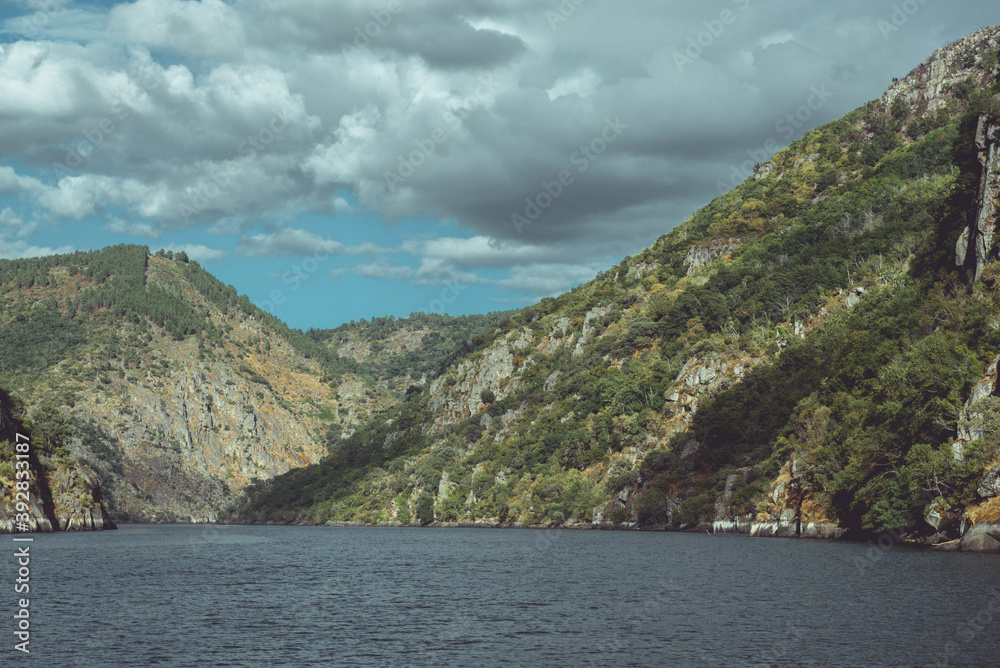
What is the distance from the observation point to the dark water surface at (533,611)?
4125 cm

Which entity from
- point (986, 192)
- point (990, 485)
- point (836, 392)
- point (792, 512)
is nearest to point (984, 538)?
point (990, 485)

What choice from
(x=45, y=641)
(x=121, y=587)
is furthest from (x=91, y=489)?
(x=45, y=641)

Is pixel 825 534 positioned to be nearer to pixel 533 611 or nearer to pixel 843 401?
pixel 843 401

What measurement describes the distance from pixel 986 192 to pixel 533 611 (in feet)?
285

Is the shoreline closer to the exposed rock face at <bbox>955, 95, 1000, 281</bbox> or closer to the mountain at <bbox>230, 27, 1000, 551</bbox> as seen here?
the mountain at <bbox>230, 27, 1000, 551</bbox>

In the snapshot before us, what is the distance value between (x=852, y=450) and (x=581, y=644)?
7210 cm

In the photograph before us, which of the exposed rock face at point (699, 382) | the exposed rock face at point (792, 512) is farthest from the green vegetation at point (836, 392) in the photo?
the exposed rock face at point (792, 512)

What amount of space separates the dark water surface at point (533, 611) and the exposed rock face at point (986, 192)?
146 feet

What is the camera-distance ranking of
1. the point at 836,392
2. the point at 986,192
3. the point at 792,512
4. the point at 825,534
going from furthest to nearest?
the point at 836,392, the point at 792,512, the point at 825,534, the point at 986,192

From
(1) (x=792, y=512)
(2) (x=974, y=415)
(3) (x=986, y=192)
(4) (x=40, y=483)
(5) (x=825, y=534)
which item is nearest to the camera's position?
(2) (x=974, y=415)

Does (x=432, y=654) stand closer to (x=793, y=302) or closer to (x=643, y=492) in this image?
(x=643, y=492)

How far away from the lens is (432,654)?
139 ft

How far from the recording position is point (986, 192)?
106 m

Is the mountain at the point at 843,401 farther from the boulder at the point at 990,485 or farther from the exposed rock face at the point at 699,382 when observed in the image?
the exposed rock face at the point at 699,382
